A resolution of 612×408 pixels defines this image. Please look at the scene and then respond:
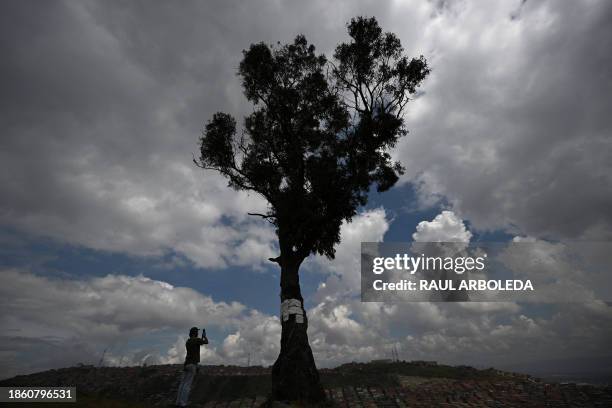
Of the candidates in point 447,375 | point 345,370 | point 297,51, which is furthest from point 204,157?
point 447,375

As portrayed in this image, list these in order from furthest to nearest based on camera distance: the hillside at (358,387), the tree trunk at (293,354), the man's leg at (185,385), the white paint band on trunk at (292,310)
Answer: the hillside at (358,387) → the white paint band on trunk at (292,310) → the tree trunk at (293,354) → the man's leg at (185,385)

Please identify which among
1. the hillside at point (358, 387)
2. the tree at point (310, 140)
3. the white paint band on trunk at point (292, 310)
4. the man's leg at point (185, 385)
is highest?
the tree at point (310, 140)

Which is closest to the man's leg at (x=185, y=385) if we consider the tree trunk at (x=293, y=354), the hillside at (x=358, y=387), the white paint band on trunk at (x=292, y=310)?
the hillside at (x=358, y=387)

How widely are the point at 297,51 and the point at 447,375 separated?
22.7 meters

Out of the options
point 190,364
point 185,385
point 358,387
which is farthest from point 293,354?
point 358,387

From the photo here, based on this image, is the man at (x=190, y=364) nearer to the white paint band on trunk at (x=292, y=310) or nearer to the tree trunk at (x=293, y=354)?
the tree trunk at (x=293, y=354)

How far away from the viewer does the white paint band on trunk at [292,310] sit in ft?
49.8

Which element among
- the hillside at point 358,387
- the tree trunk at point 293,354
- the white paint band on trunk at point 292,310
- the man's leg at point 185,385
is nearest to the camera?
the man's leg at point 185,385

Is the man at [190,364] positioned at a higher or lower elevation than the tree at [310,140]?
lower

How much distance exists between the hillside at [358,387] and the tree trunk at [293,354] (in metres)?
1.12

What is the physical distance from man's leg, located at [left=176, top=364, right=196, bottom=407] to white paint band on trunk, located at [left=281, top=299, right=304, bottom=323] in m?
5.13

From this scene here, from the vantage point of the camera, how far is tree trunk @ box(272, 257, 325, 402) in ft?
44.5

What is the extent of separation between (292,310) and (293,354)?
174 centimetres

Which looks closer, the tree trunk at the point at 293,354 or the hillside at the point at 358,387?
the tree trunk at the point at 293,354
